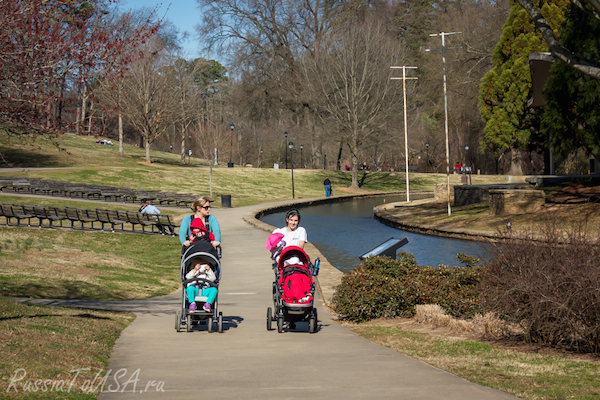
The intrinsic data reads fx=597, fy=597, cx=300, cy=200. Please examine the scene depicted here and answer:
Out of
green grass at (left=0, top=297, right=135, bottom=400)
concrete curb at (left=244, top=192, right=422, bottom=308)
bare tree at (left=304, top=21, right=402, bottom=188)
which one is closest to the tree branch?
concrete curb at (left=244, top=192, right=422, bottom=308)

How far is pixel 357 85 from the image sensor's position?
57.0 metres

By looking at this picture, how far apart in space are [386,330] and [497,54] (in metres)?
27.9

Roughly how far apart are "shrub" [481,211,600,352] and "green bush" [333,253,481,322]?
1.81 metres

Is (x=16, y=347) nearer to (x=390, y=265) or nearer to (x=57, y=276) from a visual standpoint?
(x=390, y=265)

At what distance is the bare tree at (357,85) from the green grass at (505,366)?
4859 cm

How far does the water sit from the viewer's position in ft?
63.7

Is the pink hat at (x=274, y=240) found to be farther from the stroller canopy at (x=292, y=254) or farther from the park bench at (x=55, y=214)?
the park bench at (x=55, y=214)

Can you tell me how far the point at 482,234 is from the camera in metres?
22.7

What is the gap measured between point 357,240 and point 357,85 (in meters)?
35.0

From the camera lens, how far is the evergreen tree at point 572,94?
2256 cm

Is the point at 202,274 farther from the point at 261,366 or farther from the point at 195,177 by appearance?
the point at 195,177

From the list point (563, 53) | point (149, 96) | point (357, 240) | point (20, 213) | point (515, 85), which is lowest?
point (357, 240)

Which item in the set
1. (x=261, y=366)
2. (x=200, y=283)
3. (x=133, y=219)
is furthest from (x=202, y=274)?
(x=133, y=219)

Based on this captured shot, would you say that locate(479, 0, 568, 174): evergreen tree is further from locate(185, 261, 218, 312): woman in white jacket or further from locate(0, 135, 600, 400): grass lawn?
locate(185, 261, 218, 312): woman in white jacket
